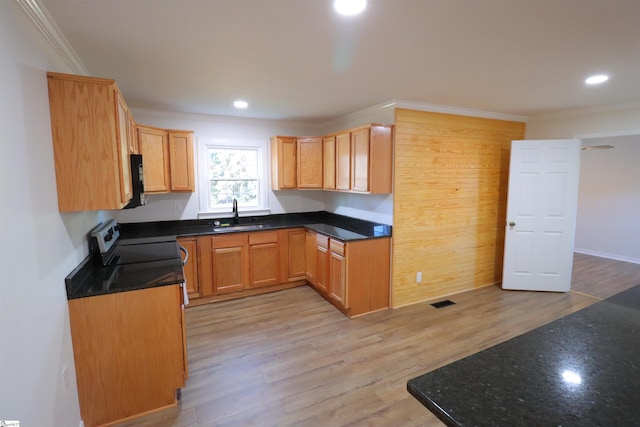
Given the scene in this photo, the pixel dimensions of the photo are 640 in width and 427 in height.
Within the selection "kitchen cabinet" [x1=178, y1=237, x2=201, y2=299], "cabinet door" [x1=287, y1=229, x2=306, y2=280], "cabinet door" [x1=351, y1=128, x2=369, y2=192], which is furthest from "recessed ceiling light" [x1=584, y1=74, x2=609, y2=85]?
"kitchen cabinet" [x1=178, y1=237, x2=201, y2=299]

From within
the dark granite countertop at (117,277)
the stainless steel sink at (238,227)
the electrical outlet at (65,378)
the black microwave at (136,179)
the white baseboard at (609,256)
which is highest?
the black microwave at (136,179)

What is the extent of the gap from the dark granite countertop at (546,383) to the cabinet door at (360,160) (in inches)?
90.7

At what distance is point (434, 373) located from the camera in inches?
40.7

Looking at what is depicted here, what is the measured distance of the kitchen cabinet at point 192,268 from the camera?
3.65 m

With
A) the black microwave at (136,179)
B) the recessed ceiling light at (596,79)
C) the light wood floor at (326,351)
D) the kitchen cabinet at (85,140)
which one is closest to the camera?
the kitchen cabinet at (85,140)

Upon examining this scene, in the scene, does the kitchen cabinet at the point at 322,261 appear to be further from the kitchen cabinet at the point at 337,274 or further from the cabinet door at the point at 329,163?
the cabinet door at the point at 329,163

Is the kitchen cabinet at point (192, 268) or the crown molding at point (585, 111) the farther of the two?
the kitchen cabinet at point (192, 268)

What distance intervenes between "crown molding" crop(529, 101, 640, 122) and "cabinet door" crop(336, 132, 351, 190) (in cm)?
271

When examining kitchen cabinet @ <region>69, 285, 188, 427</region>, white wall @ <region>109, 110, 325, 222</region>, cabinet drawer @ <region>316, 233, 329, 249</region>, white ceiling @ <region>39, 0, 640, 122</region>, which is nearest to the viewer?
white ceiling @ <region>39, 0, 640, 122</region>

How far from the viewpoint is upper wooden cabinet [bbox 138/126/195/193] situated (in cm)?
344

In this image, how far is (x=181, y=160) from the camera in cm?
381

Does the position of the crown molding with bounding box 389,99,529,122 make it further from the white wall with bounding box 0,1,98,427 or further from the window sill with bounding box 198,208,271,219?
the white wall with bounding box 0,1,98,427

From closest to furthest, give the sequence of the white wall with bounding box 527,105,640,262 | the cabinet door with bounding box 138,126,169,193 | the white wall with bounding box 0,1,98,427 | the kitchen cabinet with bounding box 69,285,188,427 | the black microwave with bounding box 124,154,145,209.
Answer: the white wall with bounding box 0,1,98,427
the kitchen cabinet with bounding box 69,285,188,427
the black microwave with bounding box 124,154,145,209
the cabinet door with bounding box 138,126,169,193
the white wall with bounding box 527,105,640,262

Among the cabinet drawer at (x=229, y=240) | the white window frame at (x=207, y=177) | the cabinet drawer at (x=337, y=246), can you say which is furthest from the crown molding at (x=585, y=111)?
the cabinet drawer at (x=229, y=240)
